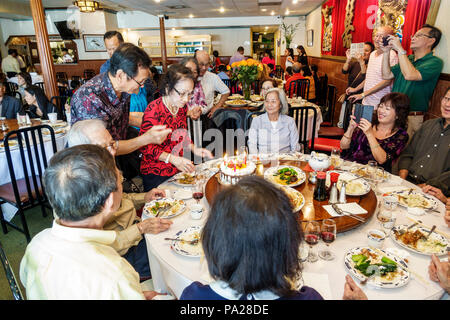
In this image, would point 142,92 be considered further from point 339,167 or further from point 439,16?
point 439,16

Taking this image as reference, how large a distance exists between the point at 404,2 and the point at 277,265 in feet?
14.4

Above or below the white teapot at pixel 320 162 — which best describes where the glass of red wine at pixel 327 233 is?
below

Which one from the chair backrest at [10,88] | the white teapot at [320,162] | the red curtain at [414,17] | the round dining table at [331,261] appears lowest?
the round dining table at [331,261]

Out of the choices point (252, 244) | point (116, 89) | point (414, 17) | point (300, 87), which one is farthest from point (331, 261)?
point (300, 87)

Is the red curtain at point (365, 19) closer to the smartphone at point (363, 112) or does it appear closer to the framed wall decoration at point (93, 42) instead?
the smartphone at point (363, 112)

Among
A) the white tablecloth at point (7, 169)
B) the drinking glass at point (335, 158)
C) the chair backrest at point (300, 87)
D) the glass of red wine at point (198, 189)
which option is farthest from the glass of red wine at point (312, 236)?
the chair backrest at point (300, 87)

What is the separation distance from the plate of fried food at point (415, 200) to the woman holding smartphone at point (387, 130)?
2.33 ft

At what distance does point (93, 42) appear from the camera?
1221 centimetres

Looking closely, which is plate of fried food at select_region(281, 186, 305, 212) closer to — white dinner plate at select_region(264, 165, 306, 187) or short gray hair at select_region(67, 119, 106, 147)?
white dinner plate at select_region(264, 165, 306, 187)

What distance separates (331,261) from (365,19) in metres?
5.58

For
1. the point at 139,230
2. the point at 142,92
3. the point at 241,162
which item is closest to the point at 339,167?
the point at 241,162

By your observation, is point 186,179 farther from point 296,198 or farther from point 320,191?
point 320,191

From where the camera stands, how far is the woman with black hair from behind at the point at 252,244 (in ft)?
2.72

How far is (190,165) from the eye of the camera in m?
2.18
